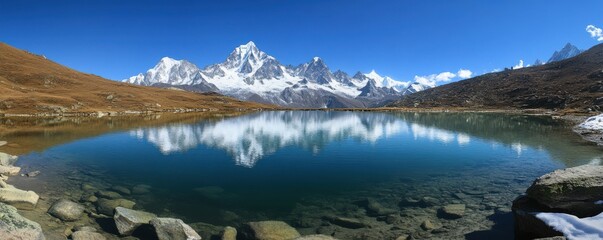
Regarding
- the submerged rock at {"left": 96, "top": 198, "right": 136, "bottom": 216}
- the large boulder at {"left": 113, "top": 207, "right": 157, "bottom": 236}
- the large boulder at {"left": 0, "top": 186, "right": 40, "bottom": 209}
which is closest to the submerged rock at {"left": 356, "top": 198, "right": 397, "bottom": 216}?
the large boulder at {"left": 113, "top": 207, "right": 157, "bottom": 236}

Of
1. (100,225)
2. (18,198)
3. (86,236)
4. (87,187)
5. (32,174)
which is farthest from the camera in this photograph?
(32,174)

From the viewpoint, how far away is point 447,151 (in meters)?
54.0

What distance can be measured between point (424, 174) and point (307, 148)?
23.1 metres

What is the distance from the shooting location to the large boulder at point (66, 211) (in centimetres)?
2400

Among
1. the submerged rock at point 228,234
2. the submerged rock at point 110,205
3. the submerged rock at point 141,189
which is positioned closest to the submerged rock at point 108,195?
the submerged rock at point 110,205

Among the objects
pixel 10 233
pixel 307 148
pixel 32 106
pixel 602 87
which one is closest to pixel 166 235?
pixel 10 233

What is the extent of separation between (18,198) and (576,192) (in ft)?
111

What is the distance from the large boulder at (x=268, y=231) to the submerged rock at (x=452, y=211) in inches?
413

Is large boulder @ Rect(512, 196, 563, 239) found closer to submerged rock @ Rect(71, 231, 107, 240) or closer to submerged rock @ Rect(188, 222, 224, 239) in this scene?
submerged rock @ Rect(188, 222, 224, 239)

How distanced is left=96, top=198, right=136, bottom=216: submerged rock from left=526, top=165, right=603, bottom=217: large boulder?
86.2ft

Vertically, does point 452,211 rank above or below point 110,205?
above

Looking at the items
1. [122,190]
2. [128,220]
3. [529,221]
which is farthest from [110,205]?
[529,221]

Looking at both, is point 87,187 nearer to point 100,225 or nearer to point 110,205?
point 110,205

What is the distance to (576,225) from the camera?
1673 cm
